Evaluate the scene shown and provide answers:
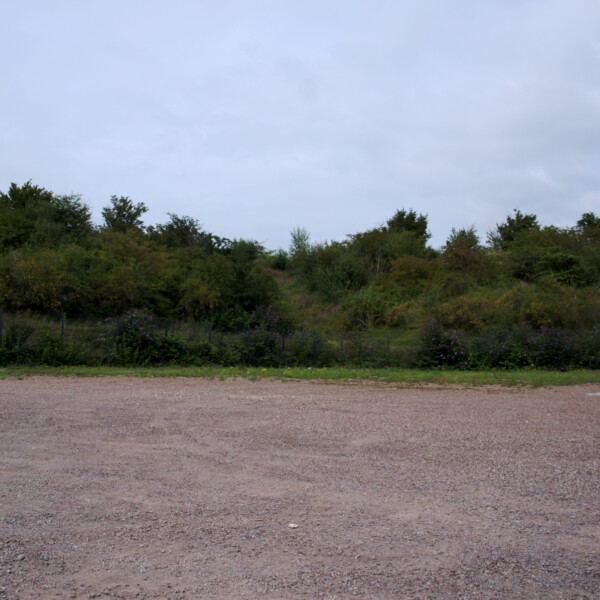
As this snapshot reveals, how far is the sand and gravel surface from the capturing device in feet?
12.9

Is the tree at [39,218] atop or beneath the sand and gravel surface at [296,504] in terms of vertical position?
atop

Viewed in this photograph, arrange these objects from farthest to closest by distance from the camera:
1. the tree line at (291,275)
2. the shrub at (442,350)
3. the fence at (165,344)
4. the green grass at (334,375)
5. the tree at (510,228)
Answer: the tree at (510,228) < the tree line at (291,275) < the shrub at (442,350) < the fence at (165,344) < the green grass at (334,375)

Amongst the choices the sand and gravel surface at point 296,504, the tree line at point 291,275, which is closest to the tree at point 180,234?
the tree line at point 291,275

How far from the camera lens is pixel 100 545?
4441 mm

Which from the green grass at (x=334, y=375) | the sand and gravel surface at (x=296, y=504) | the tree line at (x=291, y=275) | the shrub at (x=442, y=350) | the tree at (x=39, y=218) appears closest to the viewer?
the sand and gravel surface at (x=296, y=504)

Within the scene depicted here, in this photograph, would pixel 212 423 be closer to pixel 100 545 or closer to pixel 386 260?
pixel 100 545

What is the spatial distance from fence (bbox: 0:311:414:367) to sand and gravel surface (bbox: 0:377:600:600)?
9661 millimetres

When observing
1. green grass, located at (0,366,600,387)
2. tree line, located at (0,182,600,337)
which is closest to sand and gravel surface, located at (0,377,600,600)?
green grass, located at (0,366,600,387)

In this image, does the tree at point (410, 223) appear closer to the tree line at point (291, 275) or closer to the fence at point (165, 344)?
the tree line at point (291, 275)

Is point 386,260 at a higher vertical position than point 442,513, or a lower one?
higher

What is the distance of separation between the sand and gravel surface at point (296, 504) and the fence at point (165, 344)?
966cm

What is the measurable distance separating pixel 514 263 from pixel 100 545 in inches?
1529

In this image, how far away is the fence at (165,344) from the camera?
19703 mm

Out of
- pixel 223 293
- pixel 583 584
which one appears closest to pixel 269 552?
pixel 583 584
